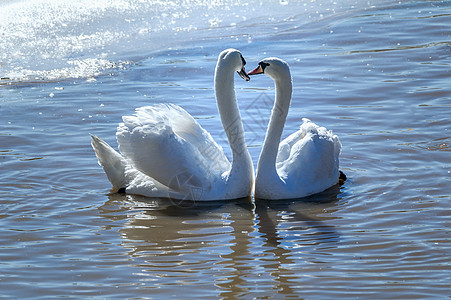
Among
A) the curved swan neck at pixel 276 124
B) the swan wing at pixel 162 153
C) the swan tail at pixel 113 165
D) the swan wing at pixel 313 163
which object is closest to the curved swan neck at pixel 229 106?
the curved swan neck at pixel 276 124

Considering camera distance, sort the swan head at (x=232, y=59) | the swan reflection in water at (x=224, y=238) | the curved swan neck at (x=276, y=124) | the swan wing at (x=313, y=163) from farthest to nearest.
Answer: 1. the swan wing at (x=313, y=163)
2. the curved swan neck at (x=276, y=124)
3. the swan head at (x=232, y=59)
4. the swan reflection in water at (x=224, y=238)

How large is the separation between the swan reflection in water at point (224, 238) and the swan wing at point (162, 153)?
0.27 metres

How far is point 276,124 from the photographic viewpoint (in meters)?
7.62

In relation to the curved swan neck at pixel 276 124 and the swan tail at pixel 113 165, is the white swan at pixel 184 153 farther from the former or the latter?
the curved swan neck at pixel 276 124

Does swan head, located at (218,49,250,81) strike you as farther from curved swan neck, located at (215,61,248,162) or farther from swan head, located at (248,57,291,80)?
swan head, located at (248,57,291,80)

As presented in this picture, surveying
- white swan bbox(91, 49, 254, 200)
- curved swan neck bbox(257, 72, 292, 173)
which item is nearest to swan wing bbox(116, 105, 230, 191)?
white swan bbox(91, 49, 254, 200)

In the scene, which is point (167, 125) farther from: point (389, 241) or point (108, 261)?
point (389, 241)

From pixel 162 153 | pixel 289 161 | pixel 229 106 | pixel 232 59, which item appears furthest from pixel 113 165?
pixel 289 161

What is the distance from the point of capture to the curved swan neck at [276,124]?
7.47 metres

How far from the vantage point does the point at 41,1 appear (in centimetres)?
1609

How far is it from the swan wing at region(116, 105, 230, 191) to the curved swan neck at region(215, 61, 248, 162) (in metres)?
0.35

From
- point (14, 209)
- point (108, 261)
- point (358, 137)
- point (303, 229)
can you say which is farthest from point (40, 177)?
point (358, 137)

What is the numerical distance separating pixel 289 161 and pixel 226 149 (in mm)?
1547

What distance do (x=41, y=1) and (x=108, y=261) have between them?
11175 millimetres
